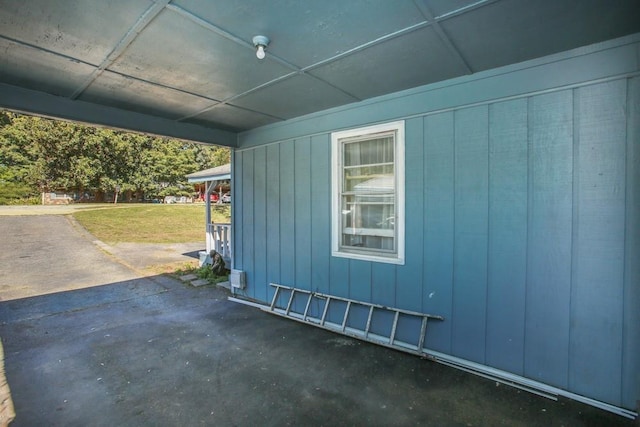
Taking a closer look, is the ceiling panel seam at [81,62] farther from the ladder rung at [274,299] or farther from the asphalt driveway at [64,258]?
the asphalt driveway at [64,258]

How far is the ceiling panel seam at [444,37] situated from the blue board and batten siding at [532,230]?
26 centimetres

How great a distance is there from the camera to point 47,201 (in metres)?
22.7

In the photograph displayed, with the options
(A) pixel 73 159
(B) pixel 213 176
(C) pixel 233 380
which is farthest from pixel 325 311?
(A) pixel 73 159

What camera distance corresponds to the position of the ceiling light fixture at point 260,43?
2.01 meters

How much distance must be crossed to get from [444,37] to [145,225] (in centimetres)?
1557

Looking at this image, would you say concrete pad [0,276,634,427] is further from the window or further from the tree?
the tree

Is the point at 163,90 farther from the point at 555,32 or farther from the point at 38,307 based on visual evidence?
the point at 38,307

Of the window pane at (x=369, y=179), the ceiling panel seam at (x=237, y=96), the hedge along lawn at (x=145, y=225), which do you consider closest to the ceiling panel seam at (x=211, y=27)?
the ceiling panel seam at (x=237, y=96)

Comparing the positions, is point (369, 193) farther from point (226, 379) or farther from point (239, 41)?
point (226, 379)

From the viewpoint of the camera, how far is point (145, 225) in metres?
14.5

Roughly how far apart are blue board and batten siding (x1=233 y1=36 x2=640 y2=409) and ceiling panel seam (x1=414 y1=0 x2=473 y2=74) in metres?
0.26

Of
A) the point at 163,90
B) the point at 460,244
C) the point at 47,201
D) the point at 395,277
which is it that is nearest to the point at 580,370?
the point at 460,244

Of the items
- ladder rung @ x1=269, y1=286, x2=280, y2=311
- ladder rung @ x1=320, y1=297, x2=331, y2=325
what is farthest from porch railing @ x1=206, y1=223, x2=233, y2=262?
ladder rung @ x1=320, y1=297, x2=331, y2=325

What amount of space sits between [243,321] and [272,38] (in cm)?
320
